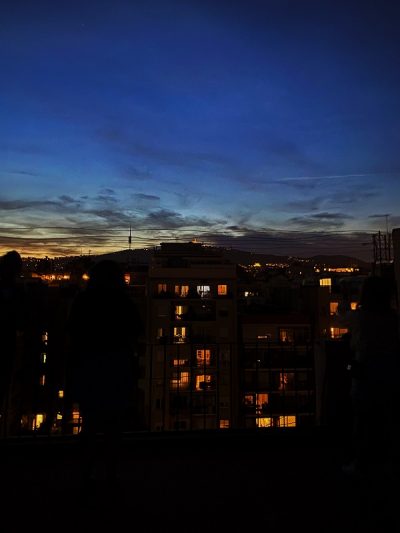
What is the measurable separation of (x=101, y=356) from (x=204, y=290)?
24.3 meters

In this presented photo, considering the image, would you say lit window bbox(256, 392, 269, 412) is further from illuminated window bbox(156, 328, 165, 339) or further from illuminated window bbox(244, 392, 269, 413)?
illuminated window bbox(156, 328, 165, 339)

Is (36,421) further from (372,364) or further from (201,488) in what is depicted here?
(372,364)

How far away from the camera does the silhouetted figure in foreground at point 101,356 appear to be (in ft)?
8.58

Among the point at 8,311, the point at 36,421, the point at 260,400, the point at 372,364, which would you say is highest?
the point at 8,311

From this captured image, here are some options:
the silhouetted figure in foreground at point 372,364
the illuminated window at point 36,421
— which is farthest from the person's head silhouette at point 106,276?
the illuminated window at point 36,421

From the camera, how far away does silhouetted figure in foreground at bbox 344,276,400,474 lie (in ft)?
9.61

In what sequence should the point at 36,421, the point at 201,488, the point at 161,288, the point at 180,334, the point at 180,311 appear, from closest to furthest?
the point at 201,488, the point at 36,421, the point at 180,334, the point at 180,311, the point at 161,288

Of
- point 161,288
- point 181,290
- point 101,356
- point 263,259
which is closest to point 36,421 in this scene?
point 101,356

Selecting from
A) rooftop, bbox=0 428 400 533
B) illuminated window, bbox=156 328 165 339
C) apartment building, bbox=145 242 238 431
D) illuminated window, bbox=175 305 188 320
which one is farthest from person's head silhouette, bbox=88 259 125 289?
illuminated window, bbox=175 305 188 320

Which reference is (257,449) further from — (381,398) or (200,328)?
(200,328)

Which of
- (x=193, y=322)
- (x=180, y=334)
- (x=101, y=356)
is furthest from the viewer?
(x=193, y=322)

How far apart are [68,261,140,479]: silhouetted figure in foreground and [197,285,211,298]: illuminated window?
2391 centimetres

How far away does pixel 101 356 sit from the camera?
Answer: 8.64 ft

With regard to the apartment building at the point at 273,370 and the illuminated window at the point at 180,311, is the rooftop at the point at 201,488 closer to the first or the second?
the apartment building at the point at 273,370
